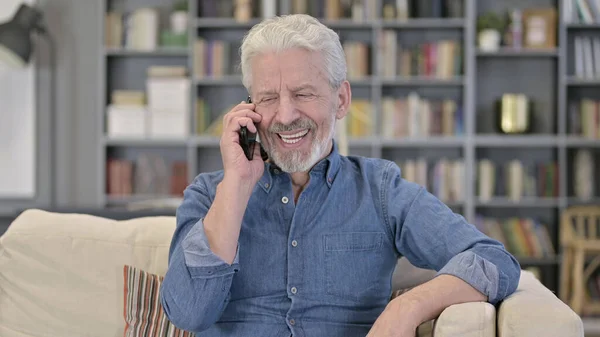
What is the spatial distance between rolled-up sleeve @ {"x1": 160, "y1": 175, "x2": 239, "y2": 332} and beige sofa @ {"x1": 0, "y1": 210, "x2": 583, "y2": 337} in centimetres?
35

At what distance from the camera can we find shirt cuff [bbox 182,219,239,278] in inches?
69.6

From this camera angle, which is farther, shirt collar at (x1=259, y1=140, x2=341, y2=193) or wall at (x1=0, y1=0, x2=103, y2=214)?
wall at (x1=0, y1=0, x2=103, y2=214)

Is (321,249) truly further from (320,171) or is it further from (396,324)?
(396,324)

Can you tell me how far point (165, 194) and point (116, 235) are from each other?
12.3ft

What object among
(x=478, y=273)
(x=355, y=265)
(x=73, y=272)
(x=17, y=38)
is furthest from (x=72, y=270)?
(x=17, y=38)

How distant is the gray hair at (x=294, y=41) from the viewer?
190 centimetres

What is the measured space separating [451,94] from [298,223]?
13.7ft

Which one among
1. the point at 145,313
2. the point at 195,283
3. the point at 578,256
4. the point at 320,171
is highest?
the point at 320,171

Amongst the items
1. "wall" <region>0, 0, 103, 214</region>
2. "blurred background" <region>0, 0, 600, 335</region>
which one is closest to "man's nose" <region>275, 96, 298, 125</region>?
"blurred background" <region>0, 0, 600, 335</region>

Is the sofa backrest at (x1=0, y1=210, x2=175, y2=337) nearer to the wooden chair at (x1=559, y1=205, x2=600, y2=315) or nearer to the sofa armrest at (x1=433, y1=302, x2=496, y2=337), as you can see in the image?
the sofa armrest at (x1=433, y1=302, x2=496, y2=337)

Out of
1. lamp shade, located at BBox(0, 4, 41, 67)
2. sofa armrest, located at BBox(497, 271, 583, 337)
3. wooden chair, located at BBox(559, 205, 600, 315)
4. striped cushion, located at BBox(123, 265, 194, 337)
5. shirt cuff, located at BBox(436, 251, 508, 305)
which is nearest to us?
sofa armrest, located at BBox(497, 271, 583, 337)

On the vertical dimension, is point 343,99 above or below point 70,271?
above

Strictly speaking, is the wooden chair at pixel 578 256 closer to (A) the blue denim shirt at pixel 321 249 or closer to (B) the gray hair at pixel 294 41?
(A) the blue denim shirt at pixel 321 249

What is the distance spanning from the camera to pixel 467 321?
1653 mm
